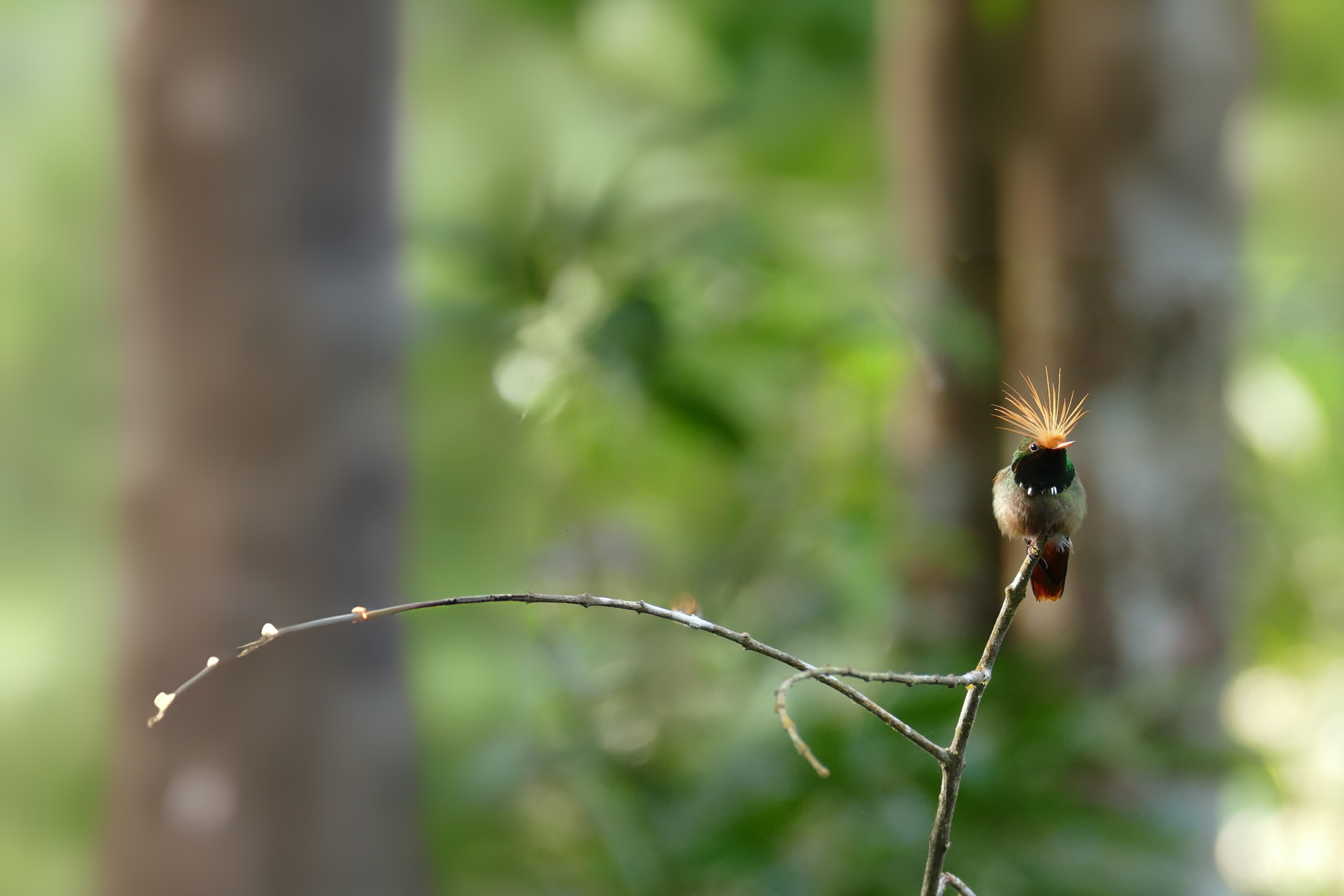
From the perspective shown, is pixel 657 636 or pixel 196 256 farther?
pixel 657 636

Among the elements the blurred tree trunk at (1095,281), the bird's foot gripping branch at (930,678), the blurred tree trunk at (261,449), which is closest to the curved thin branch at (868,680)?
the bird's foot gripping branch at (930,678)

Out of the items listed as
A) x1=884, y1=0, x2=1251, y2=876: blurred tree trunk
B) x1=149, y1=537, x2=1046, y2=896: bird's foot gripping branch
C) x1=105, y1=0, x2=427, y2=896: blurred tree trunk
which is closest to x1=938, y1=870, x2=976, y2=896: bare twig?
x1=149, y1=537, x2=1046, y2=896: bird's foot gripping branch

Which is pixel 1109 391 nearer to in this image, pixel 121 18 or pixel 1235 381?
pixel 1235 381

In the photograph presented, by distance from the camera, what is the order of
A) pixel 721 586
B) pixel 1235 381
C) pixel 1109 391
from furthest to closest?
pixel 721 586
pixel 1235 381
pixel 1109 391

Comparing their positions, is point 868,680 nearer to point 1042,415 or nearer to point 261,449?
point 1042,415

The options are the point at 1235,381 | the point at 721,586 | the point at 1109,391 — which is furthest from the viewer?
the point at 721,586

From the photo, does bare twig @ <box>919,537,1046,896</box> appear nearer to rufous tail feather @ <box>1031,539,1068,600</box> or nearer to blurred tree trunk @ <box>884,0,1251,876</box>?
rufous tail feather @ <box>1031,539,1068,600</box>

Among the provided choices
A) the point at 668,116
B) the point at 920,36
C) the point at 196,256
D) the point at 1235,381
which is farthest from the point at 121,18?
the point at 1235,381
